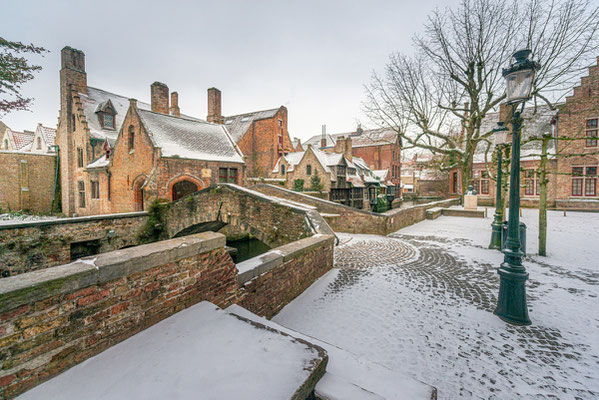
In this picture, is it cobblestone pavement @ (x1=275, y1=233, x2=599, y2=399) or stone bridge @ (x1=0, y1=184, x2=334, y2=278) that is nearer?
cobblestone pavement @ (x1=275, y1=233, x2=599, y2=399)

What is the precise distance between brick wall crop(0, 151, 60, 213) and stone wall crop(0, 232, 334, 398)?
28.9 m

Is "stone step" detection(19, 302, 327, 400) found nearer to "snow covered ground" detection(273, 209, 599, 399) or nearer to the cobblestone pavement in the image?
"snow covered ground" detection(273, 209, 599, 399)

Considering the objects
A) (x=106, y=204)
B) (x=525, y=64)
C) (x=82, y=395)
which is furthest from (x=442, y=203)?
(x=106, y=204)

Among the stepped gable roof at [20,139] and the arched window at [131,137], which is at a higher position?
the stepped gable roof at [20,139]

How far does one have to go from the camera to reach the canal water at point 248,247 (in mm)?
16719

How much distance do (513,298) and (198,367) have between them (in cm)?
501

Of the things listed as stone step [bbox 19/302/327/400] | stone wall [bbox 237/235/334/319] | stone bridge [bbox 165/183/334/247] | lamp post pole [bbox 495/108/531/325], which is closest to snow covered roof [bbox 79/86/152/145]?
stone bridge [bbox 165/183/334/247]

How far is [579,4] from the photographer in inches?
497

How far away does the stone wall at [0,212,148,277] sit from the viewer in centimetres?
983

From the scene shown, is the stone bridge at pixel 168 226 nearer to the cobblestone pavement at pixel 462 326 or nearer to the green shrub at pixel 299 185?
the cobblestone pavement at pixel 462 326

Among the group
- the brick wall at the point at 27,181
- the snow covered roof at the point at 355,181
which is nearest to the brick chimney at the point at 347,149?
the snow covered roof at the point at 355,181

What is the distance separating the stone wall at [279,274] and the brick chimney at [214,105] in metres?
23.2

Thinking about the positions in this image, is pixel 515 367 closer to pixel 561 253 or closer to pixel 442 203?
pixel 561 253

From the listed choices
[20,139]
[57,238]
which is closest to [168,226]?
[57,238]
